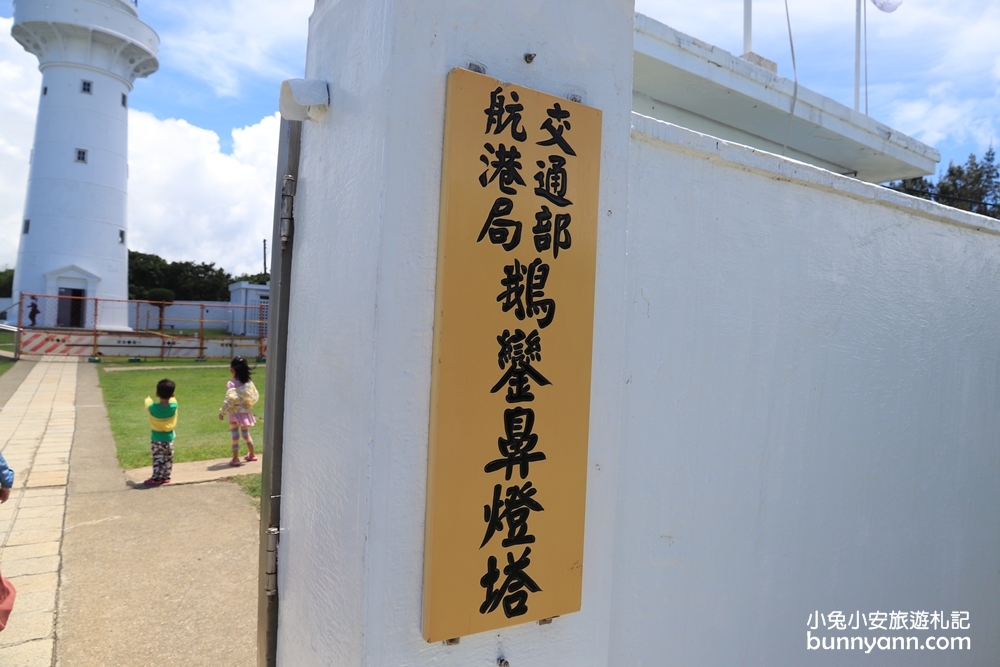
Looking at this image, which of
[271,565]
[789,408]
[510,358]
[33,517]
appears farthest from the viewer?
[33,517]

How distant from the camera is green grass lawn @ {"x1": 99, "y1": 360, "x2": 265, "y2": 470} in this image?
8.30 metres

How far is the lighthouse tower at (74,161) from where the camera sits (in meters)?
25.1

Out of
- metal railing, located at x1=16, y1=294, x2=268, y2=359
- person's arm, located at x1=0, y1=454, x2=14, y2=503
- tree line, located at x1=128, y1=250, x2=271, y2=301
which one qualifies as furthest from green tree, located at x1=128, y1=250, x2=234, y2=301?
person's arm, located at x1=0, y1=454, x2=14, y2=503

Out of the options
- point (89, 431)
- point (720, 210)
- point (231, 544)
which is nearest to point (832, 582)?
point (720, 210)

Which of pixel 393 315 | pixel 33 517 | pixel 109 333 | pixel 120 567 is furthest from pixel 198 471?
pixel 109 333

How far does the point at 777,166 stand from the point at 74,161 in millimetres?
30048

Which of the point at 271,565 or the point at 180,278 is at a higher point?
the point at 180,278

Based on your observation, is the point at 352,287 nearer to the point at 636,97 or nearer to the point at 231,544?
the point at 636,97

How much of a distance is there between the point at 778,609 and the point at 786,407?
0.97 m

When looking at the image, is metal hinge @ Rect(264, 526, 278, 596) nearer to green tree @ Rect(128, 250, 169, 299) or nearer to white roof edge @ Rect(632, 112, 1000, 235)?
white roof edge @ Rect(632, 112, 1000, 235)

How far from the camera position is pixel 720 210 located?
105 inches

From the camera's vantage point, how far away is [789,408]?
2.95 meters

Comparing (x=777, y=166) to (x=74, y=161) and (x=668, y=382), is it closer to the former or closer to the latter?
(x=668, y=382)

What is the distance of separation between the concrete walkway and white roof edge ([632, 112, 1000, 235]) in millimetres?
3532
